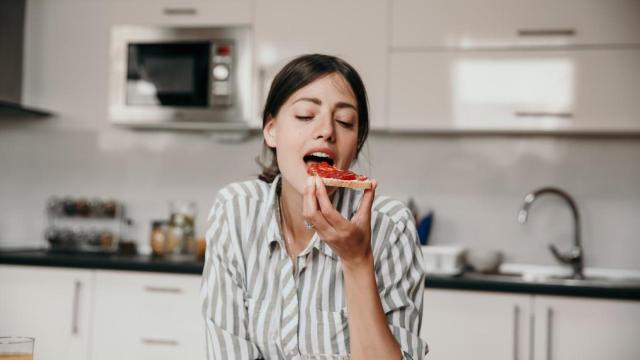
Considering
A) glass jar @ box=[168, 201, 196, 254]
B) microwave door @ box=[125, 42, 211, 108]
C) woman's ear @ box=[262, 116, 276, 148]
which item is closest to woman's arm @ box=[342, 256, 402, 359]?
woman's ear @ box=[262, 116, 276, 148]

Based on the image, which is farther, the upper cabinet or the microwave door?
the microwave door

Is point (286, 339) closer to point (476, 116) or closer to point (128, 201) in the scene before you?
point (476, 116)

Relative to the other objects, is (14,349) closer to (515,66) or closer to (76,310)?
(76,310)

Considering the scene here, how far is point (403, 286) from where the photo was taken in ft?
4.57

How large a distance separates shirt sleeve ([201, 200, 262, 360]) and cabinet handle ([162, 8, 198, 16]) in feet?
6.38

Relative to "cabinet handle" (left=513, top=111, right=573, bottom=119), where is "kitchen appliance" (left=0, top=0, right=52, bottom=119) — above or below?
above

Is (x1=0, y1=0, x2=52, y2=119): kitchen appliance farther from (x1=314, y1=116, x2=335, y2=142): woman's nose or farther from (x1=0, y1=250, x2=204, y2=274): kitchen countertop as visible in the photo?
(x1=314, y1=116, x2=335, y2=142): woman's nose

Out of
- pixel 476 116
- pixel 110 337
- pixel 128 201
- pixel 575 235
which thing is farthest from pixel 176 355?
pixel 575 235

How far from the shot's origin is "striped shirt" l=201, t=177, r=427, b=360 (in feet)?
4.42

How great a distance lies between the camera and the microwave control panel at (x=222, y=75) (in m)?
3.09

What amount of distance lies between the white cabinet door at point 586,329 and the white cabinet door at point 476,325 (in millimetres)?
65

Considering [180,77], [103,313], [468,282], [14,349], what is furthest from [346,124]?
[180,77]

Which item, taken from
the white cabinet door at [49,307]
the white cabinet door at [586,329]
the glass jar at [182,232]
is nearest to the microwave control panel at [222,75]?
the glass jar at [182,232]

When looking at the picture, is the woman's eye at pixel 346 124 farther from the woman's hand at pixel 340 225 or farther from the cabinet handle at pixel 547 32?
the cabinet handle at pixel 547 32
